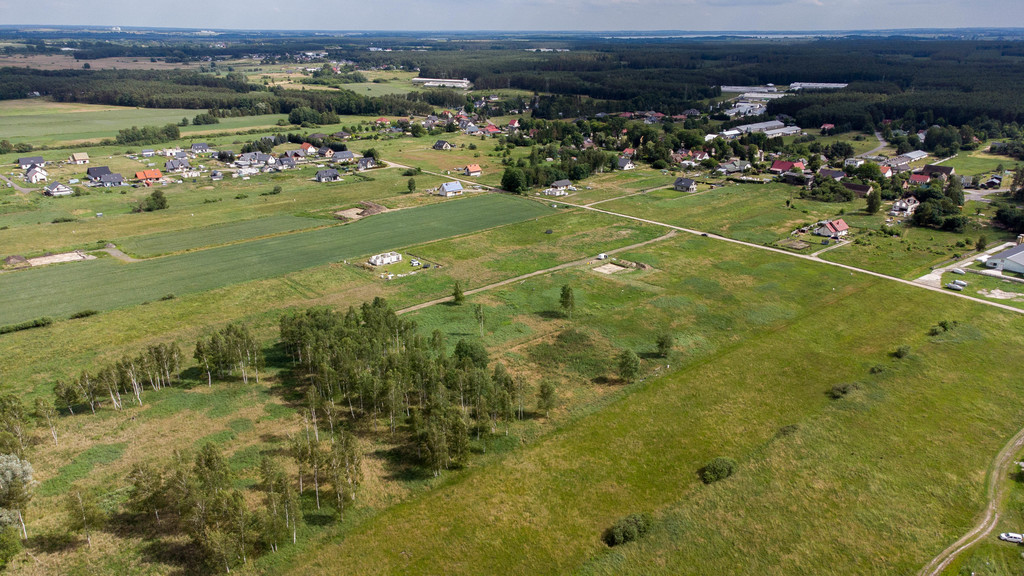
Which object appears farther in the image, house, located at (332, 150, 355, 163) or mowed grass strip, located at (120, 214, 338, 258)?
house, located at (332, 150, 355, 163)

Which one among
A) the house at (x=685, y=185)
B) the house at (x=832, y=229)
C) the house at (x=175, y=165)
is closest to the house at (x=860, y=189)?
the house at (x=832, y=229)

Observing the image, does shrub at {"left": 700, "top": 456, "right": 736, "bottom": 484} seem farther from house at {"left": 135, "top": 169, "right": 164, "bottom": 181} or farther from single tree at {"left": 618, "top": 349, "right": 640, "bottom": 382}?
house at {"left": 135, "top": 169, "right": 164, "bottom": 181}

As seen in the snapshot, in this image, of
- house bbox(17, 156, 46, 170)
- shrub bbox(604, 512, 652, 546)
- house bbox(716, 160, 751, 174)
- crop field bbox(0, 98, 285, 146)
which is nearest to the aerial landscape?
shrub bbox(604, 512, 652, 546)

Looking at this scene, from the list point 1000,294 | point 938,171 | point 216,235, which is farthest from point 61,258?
point 938,171

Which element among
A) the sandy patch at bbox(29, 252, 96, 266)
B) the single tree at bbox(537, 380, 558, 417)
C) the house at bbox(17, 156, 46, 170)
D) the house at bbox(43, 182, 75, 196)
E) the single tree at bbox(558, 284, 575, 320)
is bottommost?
the single tree at bbox(537, 380, 558, 417)

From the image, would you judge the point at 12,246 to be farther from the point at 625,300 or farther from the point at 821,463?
the point at 821,463

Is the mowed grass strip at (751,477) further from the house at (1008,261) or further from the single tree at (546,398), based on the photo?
the house at (1008,261)

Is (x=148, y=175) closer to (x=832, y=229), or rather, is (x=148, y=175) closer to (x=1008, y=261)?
(x=832, y=229)
